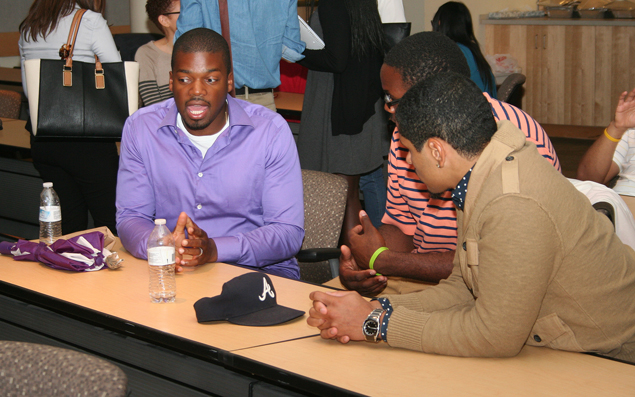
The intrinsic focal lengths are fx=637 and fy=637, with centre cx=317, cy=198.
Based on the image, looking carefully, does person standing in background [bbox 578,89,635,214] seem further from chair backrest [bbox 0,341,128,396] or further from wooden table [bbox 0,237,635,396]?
chair backrest [bbox 0,341,128,396]

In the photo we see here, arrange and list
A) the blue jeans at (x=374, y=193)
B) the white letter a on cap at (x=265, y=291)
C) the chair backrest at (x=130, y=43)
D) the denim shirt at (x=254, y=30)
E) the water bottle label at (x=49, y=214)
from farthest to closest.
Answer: the chair backrest at (x=130, y=43) < the blue jeans at (x=374, y=193) < the denim shirt at (x=254, y=30) < the water bottle label at (x=49, y=214) < the white letter a on cap at (x=265, y=291)

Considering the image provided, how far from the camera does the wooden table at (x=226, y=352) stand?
4.34ft

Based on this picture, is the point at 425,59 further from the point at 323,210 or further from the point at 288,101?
the point at 288,101

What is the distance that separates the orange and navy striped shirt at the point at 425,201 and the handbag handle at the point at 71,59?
57.9 inches

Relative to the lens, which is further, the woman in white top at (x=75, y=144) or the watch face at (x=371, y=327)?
the woman in white top at (x=75, y=144)

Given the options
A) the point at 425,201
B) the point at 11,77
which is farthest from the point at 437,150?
the point at 11,77

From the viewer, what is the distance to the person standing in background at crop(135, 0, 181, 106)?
3643 mm

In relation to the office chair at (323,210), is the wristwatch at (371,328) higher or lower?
lower

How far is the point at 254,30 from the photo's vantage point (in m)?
3.12

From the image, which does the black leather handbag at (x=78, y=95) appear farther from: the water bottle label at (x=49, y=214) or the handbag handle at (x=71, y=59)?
the water bottle label at (x=49, y=214)

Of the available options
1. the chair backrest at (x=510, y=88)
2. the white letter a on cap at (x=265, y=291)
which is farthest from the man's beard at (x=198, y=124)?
the chair backrest at (x=510, y=88)

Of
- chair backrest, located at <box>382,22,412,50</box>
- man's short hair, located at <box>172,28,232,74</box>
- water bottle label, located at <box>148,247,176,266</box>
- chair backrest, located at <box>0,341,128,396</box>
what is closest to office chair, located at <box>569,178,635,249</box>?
water bottle label, located at <box>148,247,176,266</box>

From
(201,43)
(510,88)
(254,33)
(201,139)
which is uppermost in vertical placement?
(254,33)

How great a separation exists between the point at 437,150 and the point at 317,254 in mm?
967
